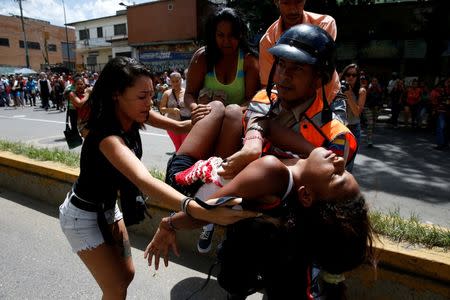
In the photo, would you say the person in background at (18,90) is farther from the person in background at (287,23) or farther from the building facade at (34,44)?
the building facade at (34,44)

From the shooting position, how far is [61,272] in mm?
3109

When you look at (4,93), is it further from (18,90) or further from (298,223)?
(298,223)

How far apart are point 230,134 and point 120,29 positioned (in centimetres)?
4706

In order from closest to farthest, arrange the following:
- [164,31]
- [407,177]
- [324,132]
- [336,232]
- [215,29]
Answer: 1. [336,232]
2. [324,132]
3. [215,29]
4. [407,177]
5. [164,31]

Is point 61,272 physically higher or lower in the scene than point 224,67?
lower

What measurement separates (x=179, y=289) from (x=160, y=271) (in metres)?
0.31

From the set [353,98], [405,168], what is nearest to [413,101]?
[405,168]

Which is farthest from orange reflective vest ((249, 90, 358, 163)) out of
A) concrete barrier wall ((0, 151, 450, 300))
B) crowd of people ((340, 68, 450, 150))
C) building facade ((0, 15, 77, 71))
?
building facade ((0, 15, 77, 71))

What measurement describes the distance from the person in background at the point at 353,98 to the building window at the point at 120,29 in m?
42.4

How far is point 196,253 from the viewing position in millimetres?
3434

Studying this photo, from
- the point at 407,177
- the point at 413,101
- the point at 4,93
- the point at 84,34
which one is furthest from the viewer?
the point at 84,34

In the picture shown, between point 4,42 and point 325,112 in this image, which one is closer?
point 325,112

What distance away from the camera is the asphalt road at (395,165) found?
16.0 feet

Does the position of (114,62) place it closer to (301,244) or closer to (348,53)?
(301,244)
